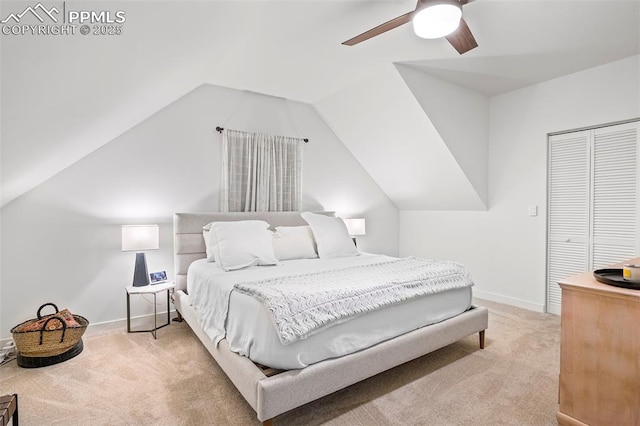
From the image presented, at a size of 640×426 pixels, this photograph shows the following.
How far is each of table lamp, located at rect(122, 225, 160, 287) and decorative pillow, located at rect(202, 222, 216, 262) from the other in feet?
1.48

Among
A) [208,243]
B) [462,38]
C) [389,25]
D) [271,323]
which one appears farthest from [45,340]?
[462,38]

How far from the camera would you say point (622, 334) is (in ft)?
5.21

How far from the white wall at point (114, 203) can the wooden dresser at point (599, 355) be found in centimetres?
336

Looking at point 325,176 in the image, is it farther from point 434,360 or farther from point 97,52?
point 97,52

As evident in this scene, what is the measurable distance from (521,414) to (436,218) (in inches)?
127

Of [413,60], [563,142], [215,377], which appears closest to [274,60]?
[413,60]

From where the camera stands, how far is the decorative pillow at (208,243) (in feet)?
10.5

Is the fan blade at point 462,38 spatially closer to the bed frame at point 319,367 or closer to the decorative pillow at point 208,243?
the bed frame at point 319,367

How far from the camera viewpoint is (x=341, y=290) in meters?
2.05

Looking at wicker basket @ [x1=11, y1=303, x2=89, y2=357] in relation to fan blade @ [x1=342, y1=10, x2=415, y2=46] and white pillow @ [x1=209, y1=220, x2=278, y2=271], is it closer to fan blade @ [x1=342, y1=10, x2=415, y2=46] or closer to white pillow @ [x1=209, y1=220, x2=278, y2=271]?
white pillow @ [x1=209, y1=220, x2=278, y2=271]

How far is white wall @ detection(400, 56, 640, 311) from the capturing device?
3.26 meters

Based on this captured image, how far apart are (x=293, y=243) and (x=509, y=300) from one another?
2.81 metres

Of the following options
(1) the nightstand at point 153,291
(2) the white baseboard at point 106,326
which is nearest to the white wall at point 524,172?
(1) the nightstand at point 153,291

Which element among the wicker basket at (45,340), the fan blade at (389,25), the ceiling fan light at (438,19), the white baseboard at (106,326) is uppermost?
the fan blade at (389,25)
